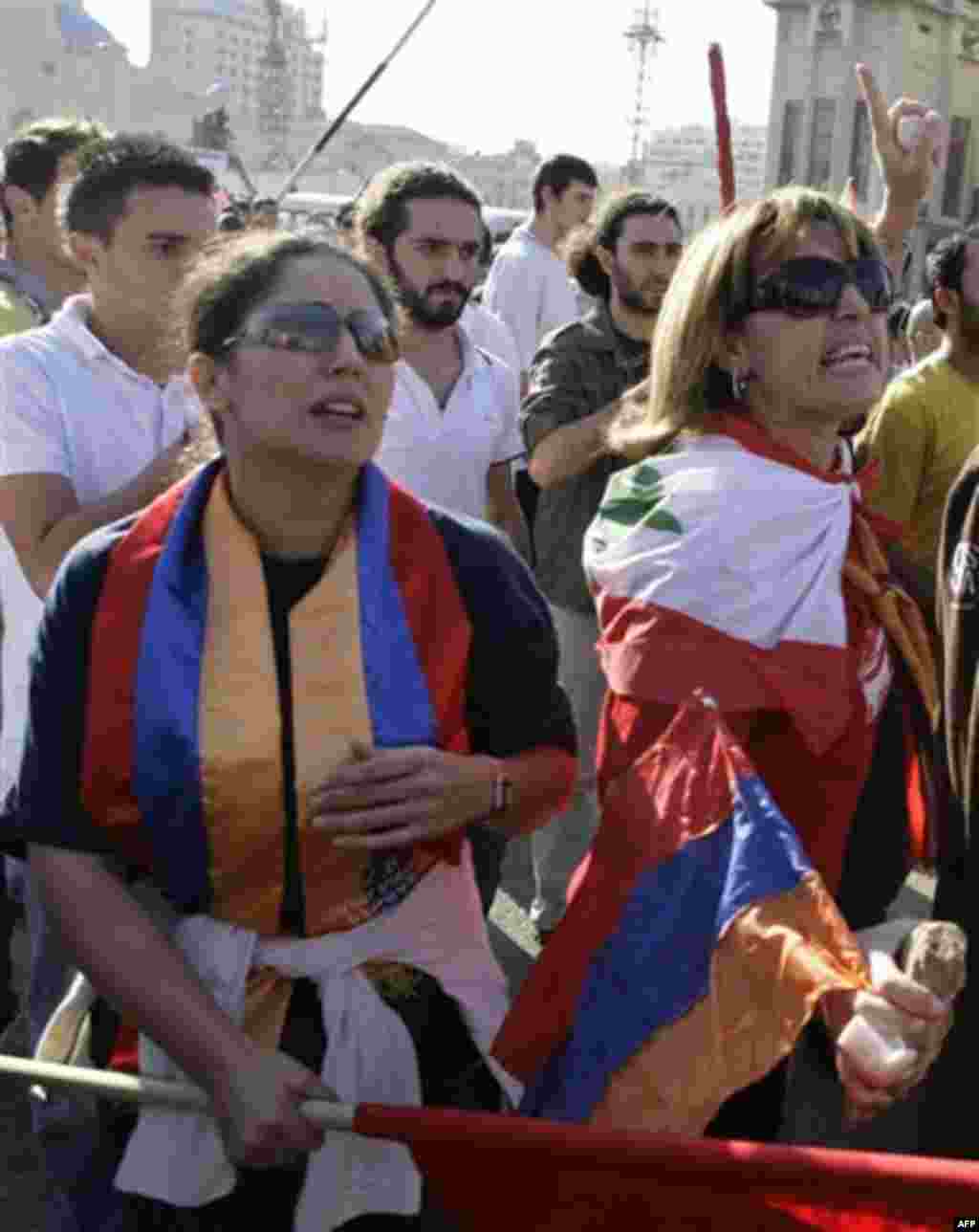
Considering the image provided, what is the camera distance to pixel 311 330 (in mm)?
1999

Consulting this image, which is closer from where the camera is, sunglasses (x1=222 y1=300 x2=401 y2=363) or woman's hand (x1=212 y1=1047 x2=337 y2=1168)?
woman's hand (x1=212 y1=1047 x2=337 y2=1168)

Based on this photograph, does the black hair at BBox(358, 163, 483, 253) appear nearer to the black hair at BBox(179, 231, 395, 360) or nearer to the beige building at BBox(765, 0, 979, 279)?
the black hair at BBox(179, 231, 395, 360)

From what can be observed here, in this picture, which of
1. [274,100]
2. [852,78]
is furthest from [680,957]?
[274,100]

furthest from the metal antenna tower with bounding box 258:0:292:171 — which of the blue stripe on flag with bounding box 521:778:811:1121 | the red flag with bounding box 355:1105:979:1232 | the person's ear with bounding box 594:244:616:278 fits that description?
the red flag with bounding box 355:1105:979:1232

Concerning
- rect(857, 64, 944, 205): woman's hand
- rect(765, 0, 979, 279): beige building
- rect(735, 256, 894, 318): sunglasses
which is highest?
rect(765, 0, 979, 279): beige building

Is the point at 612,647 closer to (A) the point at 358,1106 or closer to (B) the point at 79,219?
(A) the point at 358,1106

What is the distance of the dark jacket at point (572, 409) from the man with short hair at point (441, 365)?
10 centimetres

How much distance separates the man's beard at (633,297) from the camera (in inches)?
162

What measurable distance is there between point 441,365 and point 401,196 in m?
0.41

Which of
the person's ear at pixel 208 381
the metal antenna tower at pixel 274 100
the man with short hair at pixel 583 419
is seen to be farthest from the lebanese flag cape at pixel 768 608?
the metal antenna tower at pixel 274 100

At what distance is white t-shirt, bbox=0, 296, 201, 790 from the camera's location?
2900 millimetres

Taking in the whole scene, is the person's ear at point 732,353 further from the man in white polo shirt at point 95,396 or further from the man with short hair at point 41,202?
the man with short hair at point 41,202

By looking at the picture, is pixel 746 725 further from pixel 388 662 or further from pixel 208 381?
pixel 208 381

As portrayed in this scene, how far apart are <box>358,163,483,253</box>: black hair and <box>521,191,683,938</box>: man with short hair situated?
38 cm
